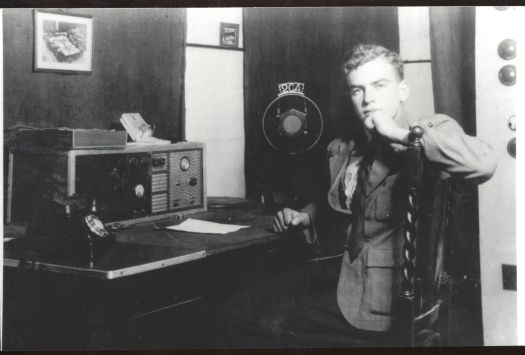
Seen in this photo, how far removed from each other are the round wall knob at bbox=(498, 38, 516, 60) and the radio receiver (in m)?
1.09

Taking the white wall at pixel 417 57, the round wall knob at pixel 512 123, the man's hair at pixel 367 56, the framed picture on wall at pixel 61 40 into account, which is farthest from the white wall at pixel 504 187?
the framed picture on wall at pixel 61 40

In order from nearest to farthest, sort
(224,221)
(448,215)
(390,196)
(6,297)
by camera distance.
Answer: (448,215) < (390,196) < (6,297) < (224,221)

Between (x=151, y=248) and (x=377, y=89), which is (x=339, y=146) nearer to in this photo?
(x=377, y=89)

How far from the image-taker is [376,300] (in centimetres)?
167

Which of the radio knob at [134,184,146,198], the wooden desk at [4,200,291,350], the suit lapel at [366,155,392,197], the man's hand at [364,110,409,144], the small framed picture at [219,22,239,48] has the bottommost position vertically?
the wooden desk at [4,200,291,350]

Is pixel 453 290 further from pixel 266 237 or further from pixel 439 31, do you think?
pixel 439 31

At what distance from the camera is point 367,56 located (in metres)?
1.86

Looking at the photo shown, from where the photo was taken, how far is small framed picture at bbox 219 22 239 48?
197 centimetres

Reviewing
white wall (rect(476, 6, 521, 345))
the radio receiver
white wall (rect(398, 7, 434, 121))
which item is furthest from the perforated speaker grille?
white wall (rect(476, 6, 521, 345))

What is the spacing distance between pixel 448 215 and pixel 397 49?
1.94 ft

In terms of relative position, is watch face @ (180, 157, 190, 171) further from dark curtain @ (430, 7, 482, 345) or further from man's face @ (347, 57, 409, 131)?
dark curtain @ (430, 7, 482, 345)

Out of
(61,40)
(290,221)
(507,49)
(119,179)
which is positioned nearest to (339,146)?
(290,221)

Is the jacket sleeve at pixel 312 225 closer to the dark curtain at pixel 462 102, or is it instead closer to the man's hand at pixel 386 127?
the man's hand at pixel 386 127

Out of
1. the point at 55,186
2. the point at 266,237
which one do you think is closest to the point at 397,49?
the point at 266,237
